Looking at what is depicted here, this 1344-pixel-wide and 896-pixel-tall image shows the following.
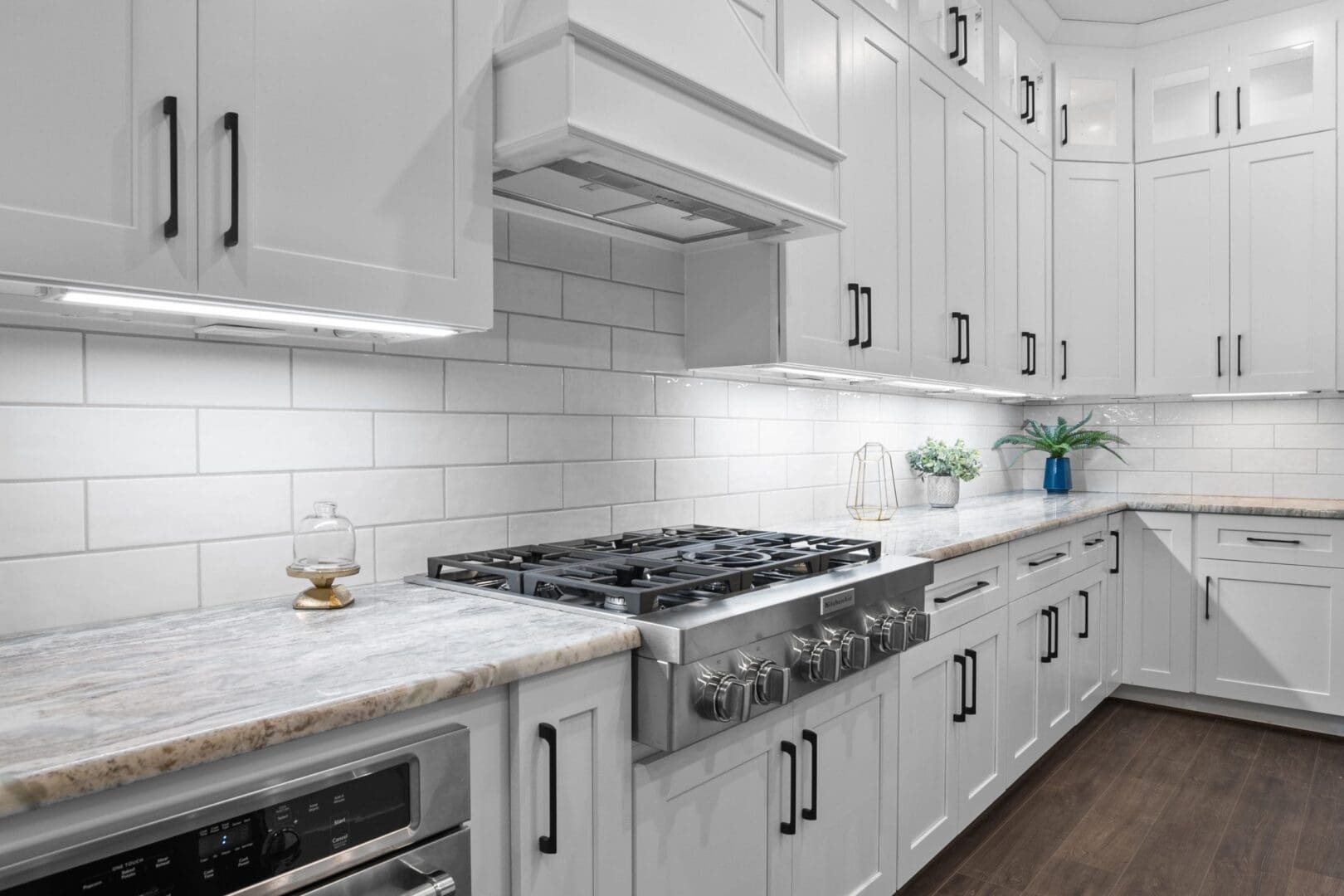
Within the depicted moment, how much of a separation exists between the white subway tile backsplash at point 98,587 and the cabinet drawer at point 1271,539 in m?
3.79

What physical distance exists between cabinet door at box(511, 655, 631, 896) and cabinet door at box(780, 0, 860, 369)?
116cm

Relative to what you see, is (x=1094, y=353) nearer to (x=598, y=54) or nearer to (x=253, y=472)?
(x=598, y=54)

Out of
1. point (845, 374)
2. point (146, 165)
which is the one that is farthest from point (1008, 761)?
point (146, 165)

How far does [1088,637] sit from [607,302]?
8.14ft

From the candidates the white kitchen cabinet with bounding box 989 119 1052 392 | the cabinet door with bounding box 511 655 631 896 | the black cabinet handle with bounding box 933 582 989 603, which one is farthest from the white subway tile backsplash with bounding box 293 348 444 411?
the white kitchen cabinet with bounding box 989 119 1052 392

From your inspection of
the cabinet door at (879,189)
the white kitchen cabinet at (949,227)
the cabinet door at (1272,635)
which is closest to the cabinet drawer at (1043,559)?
the white kitchen cabinet at (949,227)

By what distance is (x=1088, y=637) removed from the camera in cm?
349

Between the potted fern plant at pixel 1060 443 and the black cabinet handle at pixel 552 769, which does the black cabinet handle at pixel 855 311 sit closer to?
the black cabinet handle at pixel 552 769

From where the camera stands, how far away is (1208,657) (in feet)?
12.3

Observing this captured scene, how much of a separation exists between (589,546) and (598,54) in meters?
1.04

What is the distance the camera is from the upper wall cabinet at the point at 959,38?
2.90 m

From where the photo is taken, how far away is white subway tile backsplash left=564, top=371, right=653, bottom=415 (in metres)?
2.14

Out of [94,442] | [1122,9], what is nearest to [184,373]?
[94,442]

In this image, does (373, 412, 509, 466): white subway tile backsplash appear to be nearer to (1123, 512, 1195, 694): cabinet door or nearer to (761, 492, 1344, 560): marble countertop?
(761, 492, 1344, 560): marble countertop
